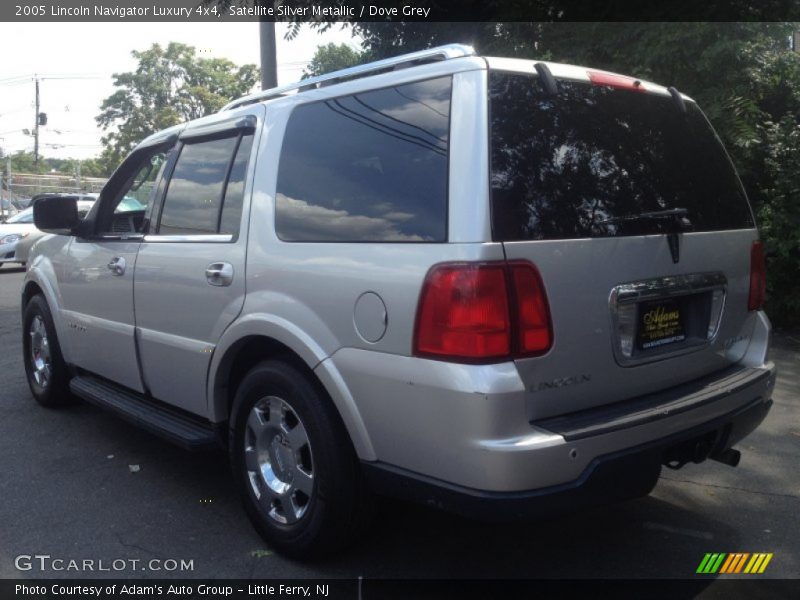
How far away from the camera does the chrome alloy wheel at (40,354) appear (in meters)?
5.41

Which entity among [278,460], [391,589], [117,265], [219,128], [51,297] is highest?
[219,128]

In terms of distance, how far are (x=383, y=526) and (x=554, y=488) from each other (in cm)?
133

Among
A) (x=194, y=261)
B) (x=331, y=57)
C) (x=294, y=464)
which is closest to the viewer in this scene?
(x=294, y=464)

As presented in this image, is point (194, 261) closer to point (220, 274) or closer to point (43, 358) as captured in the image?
point (220, 274)

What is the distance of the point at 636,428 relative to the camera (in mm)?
2695

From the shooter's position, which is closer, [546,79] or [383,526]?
[546,79]

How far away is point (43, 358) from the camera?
5.51 m

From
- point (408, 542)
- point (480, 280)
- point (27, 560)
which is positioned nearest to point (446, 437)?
point (480, 280)

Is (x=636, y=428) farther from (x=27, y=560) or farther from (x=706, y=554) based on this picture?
(x=27, y=560)

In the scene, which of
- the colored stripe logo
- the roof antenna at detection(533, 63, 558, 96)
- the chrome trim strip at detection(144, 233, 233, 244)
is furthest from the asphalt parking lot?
the roof antenna at detection(533, 63, 558, 96)

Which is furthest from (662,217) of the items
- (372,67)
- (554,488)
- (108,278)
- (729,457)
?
(108,278)

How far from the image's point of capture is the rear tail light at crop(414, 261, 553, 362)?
249 centimetres

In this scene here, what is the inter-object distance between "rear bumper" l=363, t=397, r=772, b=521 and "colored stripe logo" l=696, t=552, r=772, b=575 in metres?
0.66

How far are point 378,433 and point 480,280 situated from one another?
27.6 inches
